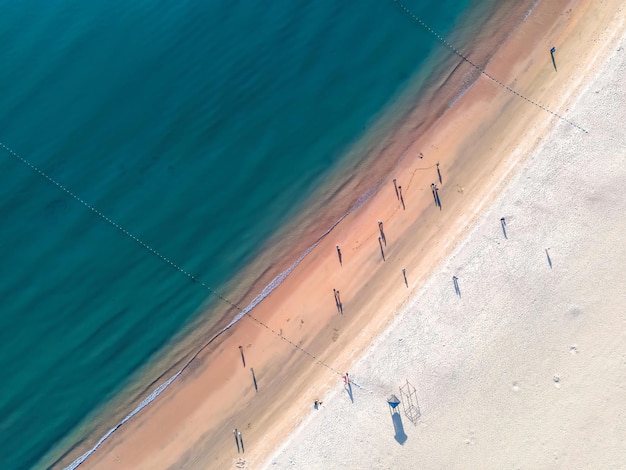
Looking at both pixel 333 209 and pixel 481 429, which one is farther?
pixel 333 209

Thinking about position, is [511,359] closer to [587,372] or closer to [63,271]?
[587,372]

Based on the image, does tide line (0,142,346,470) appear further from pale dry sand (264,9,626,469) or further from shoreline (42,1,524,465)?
pale dry sand (264,9,626,469)

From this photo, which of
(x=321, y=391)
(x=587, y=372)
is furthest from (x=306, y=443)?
(x=587, y=372)

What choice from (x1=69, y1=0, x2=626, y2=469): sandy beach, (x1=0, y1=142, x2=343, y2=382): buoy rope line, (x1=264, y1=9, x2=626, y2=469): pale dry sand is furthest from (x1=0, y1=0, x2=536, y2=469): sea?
(x1=264, y1=9, x2=626, y2=469): pale dry sand

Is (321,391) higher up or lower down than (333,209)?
lower down

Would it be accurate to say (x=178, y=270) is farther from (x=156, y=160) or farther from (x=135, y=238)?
(x=156, y=160)

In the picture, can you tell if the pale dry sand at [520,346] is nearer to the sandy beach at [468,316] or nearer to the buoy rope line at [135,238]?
the sandy beach at [468,316]
